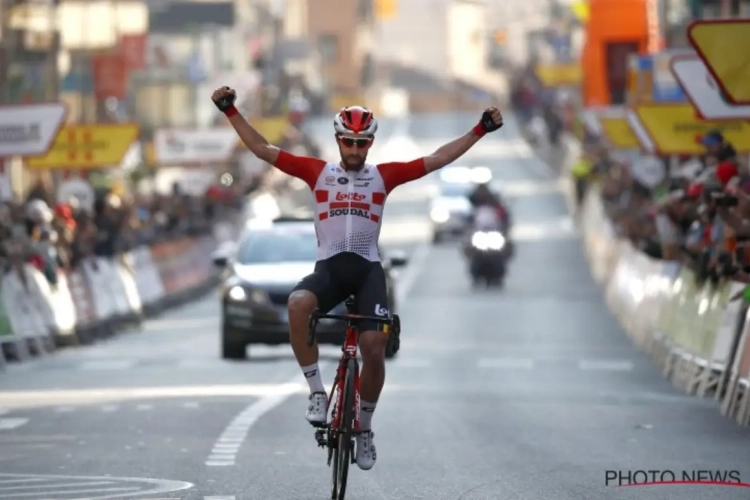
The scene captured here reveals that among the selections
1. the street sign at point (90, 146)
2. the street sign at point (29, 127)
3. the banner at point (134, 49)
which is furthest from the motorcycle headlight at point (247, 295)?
the banner at point (134, 49)

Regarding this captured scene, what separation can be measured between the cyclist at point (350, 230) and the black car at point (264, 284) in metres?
11.3

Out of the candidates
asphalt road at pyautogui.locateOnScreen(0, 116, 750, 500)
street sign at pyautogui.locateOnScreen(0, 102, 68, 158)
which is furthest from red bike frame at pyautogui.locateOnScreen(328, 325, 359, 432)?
street sign at pyautogui.locateOnScreen(0, 102, 68, 158)

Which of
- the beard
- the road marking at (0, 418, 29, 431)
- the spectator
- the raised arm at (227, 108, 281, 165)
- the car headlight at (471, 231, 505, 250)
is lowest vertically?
the car headlight at (471, 231, 505, 250)

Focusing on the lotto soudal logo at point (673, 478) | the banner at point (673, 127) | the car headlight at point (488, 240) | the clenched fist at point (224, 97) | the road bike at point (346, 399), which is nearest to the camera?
the road bike at point (346, 399)

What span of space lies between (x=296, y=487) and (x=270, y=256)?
46.2 ft

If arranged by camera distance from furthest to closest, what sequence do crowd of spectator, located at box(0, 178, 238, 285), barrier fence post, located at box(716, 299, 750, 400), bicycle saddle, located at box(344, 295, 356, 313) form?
crowd of spectator, located at box(0, 178, 238, 285) → barrier fence post, located at box(716, 299, 750, 400) → bicycle saddle, located at box(344, 295, 356, 313)

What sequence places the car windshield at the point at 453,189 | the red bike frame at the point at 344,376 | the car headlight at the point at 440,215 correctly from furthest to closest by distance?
1. the car windshield at the point at 453,189
2. the car headlight at the point at 440,215
3. the red bike frame at the point at 344,376

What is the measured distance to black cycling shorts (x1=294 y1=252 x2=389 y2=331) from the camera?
504 inches

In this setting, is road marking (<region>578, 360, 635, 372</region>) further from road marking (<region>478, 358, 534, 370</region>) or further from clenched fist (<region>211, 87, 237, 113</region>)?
clenched fist (<region>211, 87, 237, 113</region>)

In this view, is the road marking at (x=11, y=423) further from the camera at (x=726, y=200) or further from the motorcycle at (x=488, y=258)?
the motorcycle at (x=488, y=258)

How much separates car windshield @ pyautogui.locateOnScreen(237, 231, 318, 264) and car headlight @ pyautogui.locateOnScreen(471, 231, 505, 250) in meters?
16.9

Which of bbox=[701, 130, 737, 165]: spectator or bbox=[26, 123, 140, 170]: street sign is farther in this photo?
bbox=[26, 123, 140, 170]: street sign

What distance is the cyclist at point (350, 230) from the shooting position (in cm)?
1275

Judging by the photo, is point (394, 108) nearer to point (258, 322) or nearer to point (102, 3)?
point (102, 3)
